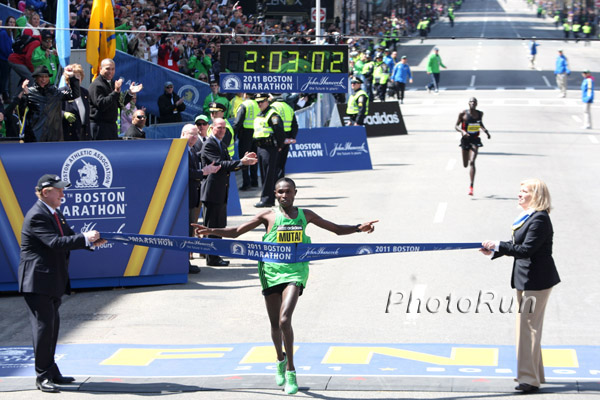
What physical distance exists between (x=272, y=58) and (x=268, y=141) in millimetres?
4613

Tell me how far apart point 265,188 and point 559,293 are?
8149mm

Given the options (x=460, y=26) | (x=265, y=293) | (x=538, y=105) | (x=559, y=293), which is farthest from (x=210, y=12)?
(x=460, y=26)

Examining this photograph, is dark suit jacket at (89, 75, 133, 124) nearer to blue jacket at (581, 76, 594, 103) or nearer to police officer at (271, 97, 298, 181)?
police officer at (271, 97, 298, 181)

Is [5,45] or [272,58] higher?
[5,45]

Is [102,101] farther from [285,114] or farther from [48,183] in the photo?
[48,183]

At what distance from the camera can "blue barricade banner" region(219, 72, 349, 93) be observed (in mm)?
23672

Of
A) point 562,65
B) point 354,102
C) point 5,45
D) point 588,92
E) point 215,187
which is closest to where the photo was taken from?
point 215,187

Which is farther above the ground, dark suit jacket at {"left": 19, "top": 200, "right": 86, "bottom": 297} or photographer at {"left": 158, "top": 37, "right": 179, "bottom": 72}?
photographer at {"left": 158, "top": 37, "right": 179, "bottom": 72}

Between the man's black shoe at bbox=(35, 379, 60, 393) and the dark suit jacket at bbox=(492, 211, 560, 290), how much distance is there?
166 inches

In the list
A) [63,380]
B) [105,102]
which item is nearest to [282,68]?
[105,102]

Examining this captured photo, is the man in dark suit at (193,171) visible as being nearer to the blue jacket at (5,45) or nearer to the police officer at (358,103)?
the blue jacket at (5,45)

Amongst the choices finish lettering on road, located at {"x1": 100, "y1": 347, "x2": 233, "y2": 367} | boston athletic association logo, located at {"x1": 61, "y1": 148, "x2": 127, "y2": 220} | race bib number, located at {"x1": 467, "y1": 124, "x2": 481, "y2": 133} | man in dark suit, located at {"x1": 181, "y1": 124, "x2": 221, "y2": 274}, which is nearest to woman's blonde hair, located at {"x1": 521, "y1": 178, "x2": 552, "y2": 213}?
finish lettering on road, located at {"x1": 100, "y1": 347, "x2": 233, "y2": 367}

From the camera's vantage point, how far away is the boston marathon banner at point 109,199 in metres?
12.8

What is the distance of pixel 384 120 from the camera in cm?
3419
